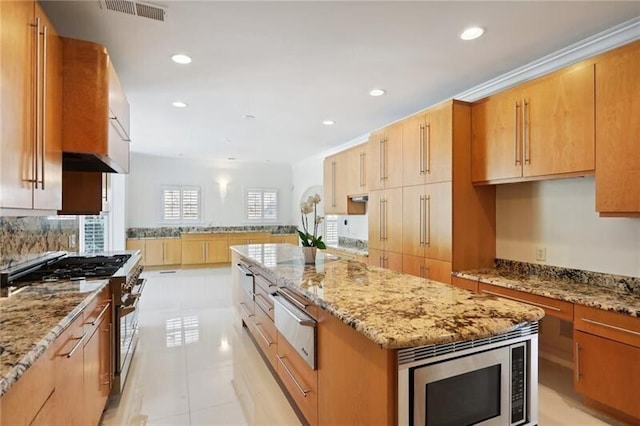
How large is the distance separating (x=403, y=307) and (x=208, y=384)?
78.2 inches

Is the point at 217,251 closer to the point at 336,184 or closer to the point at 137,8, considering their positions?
the point at 336,184

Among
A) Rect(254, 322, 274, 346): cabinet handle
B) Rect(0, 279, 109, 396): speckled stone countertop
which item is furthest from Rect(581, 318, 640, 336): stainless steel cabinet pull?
Rect(0, 279, 109, 396): speckled stone countertop

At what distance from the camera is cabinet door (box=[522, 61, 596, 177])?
8.05ft

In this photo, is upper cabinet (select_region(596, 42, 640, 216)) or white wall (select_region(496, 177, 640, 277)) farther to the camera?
white wall (select_region(496, 177, 640, 277))

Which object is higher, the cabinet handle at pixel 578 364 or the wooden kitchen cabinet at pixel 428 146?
the wooden kitchen cabinet at pixel 428 146

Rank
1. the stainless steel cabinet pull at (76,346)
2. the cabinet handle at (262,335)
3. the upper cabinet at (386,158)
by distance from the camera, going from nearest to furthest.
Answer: the stainless steel cabinet pull at (76,346)
the cabinet handle at (262,335)
the upper cabinet at (386,158)

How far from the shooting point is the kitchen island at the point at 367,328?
1.30m

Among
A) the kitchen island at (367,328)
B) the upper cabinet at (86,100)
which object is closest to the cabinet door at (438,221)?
the kitchen island at (367,328)

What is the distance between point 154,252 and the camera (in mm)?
8125

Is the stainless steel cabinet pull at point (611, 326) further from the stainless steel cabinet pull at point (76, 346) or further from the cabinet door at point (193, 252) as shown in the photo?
the cabinet door at point (193, 252)

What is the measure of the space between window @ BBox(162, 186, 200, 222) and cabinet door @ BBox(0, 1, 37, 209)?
24.7 feet

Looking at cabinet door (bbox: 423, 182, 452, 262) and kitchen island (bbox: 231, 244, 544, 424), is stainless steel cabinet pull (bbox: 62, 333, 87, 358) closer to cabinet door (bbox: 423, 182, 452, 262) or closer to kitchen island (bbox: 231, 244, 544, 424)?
kitchen island (bbox: 231, 244, 544, 424)

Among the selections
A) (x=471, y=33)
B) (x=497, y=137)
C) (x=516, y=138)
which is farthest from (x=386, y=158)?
(x=471, y=33)

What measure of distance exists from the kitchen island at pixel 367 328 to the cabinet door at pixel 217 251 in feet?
20.6
